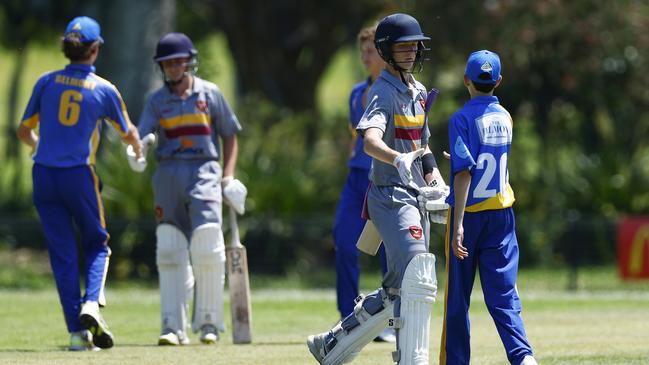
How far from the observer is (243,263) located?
33.7 feet

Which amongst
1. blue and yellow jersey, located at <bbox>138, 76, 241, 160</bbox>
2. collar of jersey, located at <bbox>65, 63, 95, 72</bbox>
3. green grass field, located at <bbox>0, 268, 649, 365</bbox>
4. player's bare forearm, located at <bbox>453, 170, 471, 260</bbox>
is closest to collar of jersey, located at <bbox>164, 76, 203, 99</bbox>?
blue and yellow jersey, located at <bbox>138, 76, 241, 160</bbox>

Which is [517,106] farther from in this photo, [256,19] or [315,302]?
[315,302]

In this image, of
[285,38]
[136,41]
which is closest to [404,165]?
[136,41]

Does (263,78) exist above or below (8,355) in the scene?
above

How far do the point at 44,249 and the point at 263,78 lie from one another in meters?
7.72

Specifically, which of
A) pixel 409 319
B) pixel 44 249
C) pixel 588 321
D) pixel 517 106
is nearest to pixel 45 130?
pixel 409 319

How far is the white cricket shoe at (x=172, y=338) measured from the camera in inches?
396

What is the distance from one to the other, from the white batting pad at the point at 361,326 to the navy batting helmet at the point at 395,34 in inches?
52.4

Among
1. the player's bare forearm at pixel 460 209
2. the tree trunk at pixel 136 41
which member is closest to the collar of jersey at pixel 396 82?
the player's bare forearm at pixel 460 209

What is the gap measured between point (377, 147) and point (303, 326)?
187 inches

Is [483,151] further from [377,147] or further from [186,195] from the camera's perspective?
[186,195]

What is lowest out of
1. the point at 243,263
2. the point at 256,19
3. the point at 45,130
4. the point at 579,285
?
the point at 579,285

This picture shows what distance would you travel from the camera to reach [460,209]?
24.9ft

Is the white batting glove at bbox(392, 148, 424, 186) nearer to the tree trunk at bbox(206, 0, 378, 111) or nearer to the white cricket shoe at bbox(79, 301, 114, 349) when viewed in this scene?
the white cricket shoe at bbox(79, 301, 114, 349)
